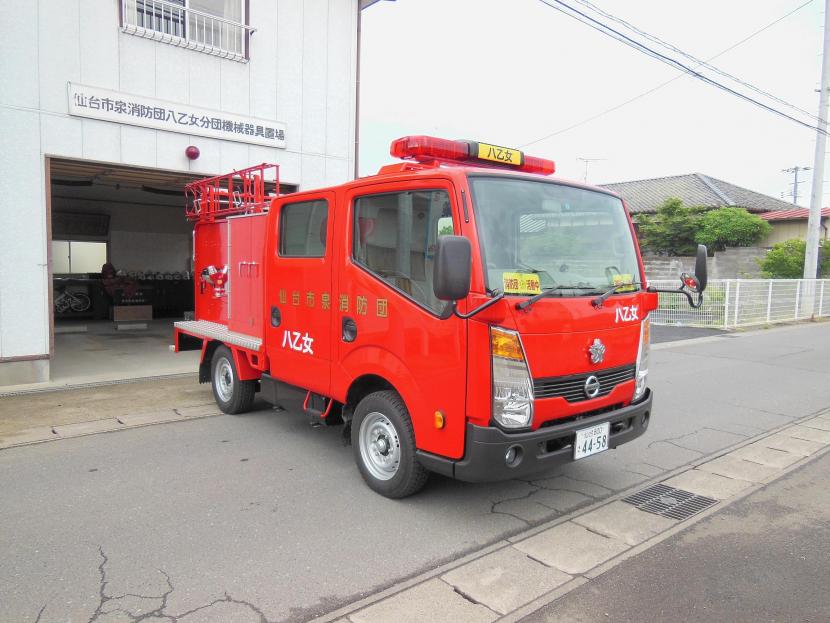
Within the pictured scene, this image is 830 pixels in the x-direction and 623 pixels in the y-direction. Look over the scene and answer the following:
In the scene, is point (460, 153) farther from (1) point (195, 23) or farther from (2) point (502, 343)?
(1) point (195, 23)

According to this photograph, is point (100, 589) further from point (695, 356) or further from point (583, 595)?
point (695, 356)

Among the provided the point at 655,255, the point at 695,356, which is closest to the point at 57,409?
the point at 695,356

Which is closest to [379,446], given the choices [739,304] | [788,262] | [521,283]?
[521,283]

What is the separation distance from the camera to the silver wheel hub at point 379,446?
158 inches

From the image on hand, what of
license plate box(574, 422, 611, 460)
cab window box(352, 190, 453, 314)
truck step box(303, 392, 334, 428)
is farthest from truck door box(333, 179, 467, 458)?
license plate box(574, 422, 611, 460)

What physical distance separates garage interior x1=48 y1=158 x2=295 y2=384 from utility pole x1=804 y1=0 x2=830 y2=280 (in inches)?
693

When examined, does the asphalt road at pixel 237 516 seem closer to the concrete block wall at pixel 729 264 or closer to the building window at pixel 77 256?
the building window at pixel 77 256

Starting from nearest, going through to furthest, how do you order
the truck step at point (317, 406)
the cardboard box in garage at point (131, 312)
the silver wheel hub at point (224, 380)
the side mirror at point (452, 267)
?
the side mirror at point (452, 267)
the truck step at point (317, 406)
the silver wheel hub at point (224, 380)
the cardboard box in garage at point (131, 312)

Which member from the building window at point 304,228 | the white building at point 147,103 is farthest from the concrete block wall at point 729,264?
the building window at point 304,228

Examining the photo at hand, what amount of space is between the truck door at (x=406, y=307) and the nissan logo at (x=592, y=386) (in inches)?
34.3

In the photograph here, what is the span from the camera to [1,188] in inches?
275

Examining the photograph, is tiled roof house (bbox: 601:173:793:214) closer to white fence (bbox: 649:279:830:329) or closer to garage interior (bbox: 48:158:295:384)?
white fence (bbox: 649:279:830:329)

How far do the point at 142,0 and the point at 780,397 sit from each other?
9983 millimetres

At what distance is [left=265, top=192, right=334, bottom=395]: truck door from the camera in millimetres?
4570
